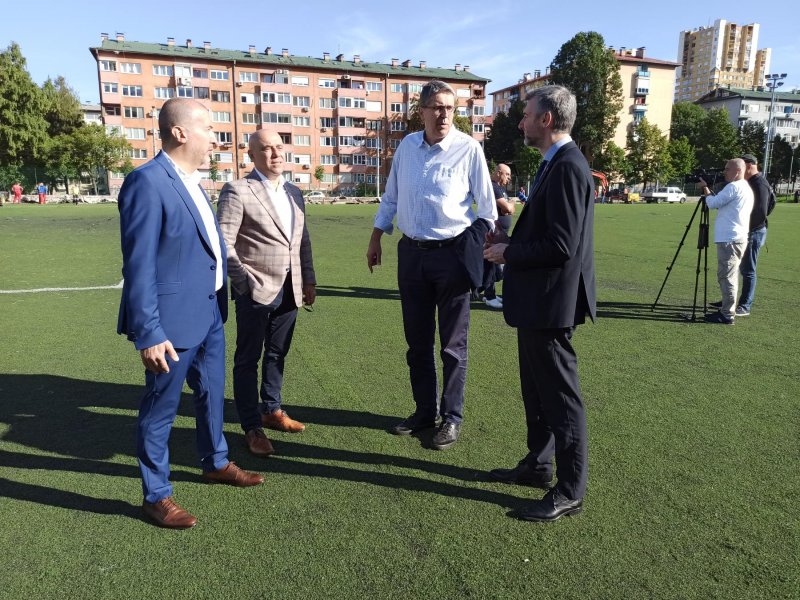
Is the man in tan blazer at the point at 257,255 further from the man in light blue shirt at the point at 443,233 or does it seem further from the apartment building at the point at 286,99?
the apartment building at the point at 286,99

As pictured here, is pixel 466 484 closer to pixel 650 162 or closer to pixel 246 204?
pixel 246 204

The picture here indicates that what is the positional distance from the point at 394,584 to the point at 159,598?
960 mm

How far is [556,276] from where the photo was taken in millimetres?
2850

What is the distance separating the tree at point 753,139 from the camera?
275ft

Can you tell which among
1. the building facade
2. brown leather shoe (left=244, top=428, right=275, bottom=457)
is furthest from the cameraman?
the building facade

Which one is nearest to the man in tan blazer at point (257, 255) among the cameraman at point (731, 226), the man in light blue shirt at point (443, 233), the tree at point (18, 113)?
the man in light blue shirt at point (443, 233)

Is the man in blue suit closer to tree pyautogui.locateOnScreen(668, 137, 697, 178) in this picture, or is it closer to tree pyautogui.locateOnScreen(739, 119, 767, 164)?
tree pyautogui.locateOnScreen(668, 137, 697, 178)

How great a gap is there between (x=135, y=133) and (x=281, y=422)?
79127 millimetres

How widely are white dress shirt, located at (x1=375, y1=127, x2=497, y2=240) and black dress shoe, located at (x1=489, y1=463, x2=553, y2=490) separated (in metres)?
1.51

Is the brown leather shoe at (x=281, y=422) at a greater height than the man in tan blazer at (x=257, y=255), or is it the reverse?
Answer: the man in tan blazer at (x=257, y=255)

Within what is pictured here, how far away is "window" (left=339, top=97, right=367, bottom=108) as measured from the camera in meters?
80.7

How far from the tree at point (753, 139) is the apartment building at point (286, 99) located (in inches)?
1533

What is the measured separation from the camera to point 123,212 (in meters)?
2.54

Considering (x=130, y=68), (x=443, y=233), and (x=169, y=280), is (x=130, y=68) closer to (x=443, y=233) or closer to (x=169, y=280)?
(x=443, y=233)
